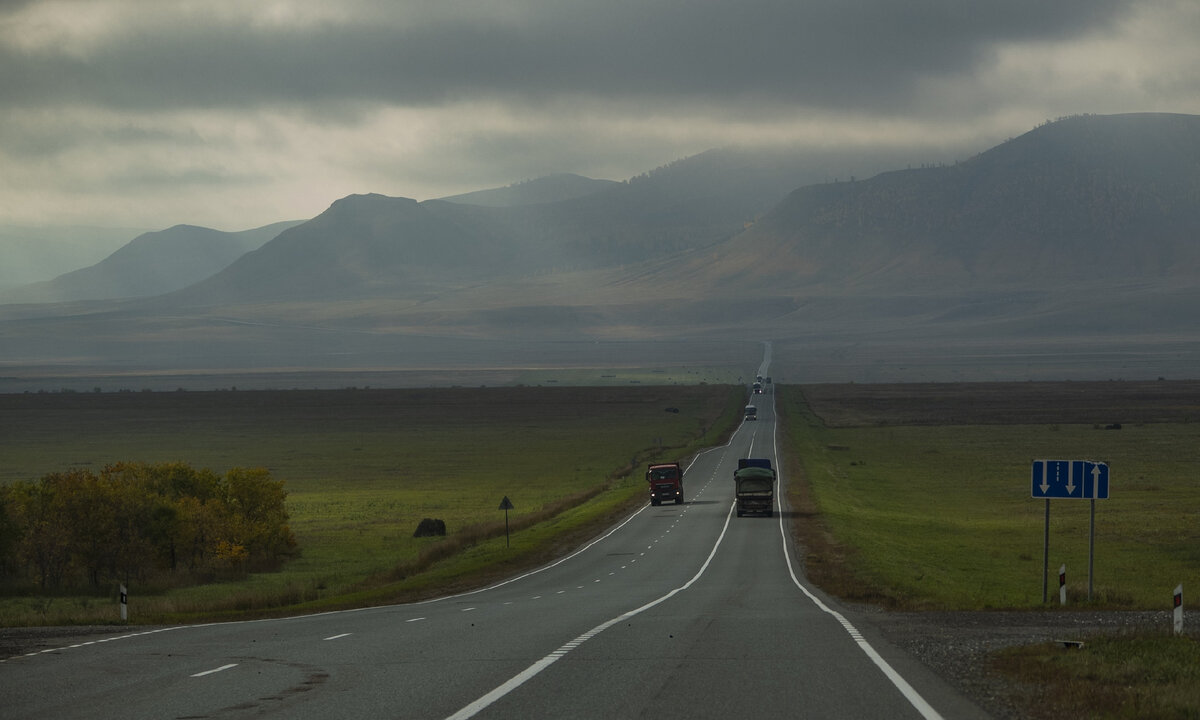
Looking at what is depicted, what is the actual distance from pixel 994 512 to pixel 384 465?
5949cm

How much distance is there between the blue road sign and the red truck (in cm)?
4402

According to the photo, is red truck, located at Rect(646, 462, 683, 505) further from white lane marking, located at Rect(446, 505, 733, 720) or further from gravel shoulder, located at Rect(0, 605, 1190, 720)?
gravel shoulder, located at Rect(0, 605, 1190, 720)

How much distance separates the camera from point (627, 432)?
140m

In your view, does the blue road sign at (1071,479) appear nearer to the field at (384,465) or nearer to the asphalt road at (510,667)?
the asphalt road at (510,667)

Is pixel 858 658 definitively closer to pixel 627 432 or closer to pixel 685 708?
pixel 685 708

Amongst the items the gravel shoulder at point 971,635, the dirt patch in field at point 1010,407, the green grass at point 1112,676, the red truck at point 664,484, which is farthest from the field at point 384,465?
the green grass at point 1112,676

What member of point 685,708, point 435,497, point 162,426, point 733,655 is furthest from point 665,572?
point 162,426

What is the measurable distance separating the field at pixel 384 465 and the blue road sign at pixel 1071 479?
58.5ft

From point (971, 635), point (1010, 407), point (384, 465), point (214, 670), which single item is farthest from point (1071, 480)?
point (1010, 407)

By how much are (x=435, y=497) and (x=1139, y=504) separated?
4301 cm

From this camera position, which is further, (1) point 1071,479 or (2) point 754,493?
(2) point 754,493

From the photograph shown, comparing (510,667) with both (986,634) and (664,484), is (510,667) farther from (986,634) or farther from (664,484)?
(664,484)

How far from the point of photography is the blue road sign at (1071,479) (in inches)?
1017

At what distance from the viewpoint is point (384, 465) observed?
112m
